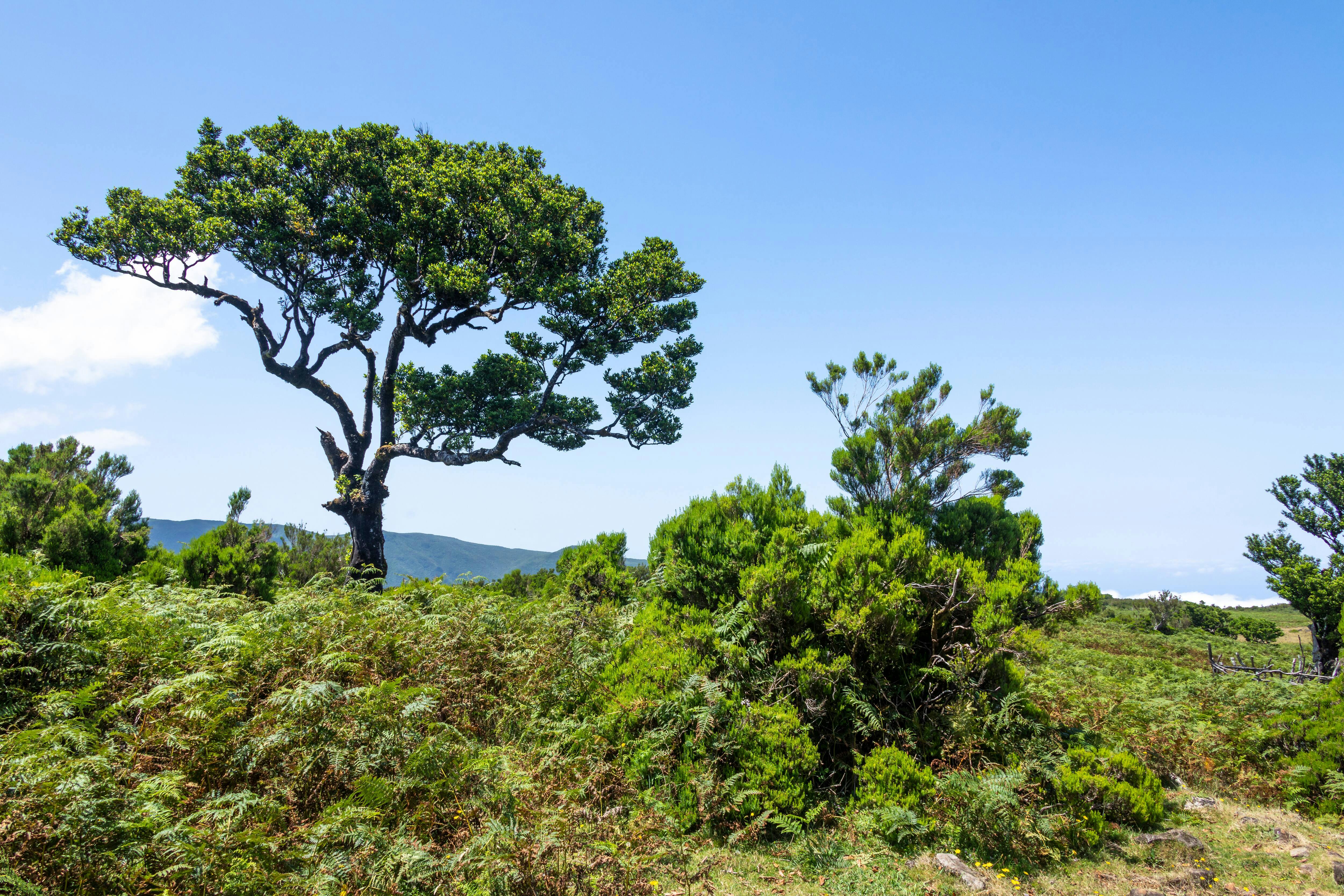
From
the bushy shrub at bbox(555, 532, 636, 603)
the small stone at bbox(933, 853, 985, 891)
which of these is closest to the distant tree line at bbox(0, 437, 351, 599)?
the bushy shrub at bbox(555, 532, 636, 603)

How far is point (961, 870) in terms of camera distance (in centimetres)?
501

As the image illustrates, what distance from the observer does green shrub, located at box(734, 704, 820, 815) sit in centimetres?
560

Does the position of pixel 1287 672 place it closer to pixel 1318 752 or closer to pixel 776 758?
pixel 1318 752

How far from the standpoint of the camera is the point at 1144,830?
611 centimetres

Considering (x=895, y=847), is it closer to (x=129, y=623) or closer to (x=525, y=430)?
(x=129, y=623)

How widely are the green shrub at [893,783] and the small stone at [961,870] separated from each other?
0.52 m

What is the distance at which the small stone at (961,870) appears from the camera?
4859mm

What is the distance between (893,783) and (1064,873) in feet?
4.54

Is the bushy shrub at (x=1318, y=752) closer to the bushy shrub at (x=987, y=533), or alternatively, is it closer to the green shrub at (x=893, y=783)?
the bushy shrub at (x=987, y=533)

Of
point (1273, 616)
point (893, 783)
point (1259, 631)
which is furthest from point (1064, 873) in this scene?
point (1273, 616)

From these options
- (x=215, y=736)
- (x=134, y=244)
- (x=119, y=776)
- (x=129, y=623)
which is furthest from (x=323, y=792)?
(x=134, y=244)

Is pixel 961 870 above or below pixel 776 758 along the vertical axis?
below

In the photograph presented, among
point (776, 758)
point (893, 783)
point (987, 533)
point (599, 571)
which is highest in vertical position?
point (987, 533)

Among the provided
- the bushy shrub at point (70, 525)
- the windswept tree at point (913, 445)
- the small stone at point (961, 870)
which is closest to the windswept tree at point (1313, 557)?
the windswept tree at point (913, 445)
